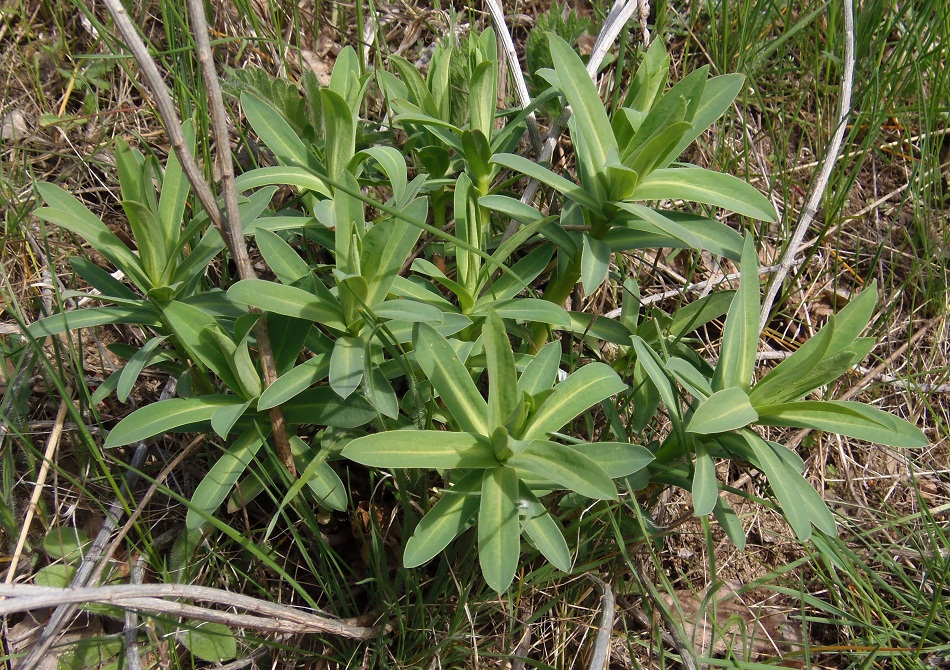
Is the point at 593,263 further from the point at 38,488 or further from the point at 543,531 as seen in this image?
the point at 38,488

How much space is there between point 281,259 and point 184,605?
0.85 meters

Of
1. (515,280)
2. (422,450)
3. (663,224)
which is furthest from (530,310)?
(422,450)

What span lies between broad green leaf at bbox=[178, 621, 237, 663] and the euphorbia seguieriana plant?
1.34 feet

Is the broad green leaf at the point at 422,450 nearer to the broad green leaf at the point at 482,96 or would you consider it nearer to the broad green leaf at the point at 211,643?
the broad green leaf at the point at 211,643

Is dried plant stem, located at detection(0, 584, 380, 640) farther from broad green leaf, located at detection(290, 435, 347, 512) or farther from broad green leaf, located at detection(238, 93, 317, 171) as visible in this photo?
broad green leaf, located at detection(238, 93, 317, 171)

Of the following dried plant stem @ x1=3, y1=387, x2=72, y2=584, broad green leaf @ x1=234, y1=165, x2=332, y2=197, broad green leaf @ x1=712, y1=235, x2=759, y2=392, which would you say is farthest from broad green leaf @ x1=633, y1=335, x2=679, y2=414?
dried plant stem @ x1=3, y1=387, x2=72, y2=584

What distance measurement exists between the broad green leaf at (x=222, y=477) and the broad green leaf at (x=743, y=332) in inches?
47.3

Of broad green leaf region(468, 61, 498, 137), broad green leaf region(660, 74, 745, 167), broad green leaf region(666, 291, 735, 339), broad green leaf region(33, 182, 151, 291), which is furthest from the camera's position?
broad green leaf region(666, 291, 735, 339)

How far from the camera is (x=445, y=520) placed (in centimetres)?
177

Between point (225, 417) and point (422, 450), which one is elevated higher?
point (225, 417)

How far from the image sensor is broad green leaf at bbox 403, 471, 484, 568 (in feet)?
5.55

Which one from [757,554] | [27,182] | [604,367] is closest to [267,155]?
[27,182]

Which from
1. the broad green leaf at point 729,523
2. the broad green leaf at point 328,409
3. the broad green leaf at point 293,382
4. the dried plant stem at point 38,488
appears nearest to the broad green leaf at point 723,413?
the broad green leaf at point 729,523

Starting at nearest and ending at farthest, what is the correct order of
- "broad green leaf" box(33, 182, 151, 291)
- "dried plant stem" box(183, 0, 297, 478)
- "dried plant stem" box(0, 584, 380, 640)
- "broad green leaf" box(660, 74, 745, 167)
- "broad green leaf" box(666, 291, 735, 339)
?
1. "dried plant stem" box(0, 584, 380, 640)
2. "dried plant stem" box(183, 0, 297, 478)
3. "broad green leaf" box(33, 182, 151, 291)
4. "broad green leaf" box(660, 74, 745, 167)
5. "broad green leaf" box(666, 291, 735, 339)
